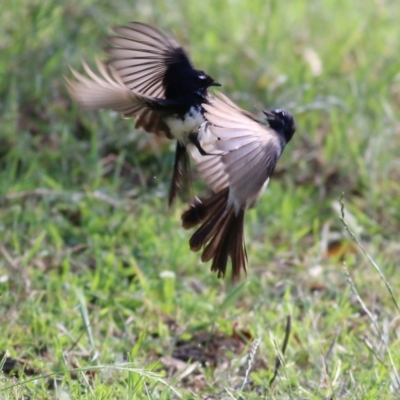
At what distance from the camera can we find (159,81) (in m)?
3.08

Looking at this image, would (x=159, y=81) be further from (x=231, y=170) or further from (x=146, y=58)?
(x=231, y=170)

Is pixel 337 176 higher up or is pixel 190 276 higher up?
pixel 337 176

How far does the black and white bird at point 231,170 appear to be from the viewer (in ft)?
8.11

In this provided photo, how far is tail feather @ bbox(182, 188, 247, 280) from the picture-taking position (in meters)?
2.97

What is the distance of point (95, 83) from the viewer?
8.97ft

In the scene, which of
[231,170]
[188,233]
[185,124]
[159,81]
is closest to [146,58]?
[159,81]

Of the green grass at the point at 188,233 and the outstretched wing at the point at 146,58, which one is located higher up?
the outstretched wing at the point at 146,58

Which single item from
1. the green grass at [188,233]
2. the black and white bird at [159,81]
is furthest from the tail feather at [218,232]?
the green grass at [188,233]

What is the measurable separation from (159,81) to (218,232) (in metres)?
0.57

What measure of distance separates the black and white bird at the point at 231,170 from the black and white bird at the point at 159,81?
82 mm

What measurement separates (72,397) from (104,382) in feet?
0.53

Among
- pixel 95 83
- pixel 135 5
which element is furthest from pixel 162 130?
pixel 135 5

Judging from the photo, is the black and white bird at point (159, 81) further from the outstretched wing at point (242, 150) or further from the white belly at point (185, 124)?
the outstretched wing at point (242, 150)

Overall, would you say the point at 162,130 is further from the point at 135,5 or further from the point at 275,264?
the point at 135,5
